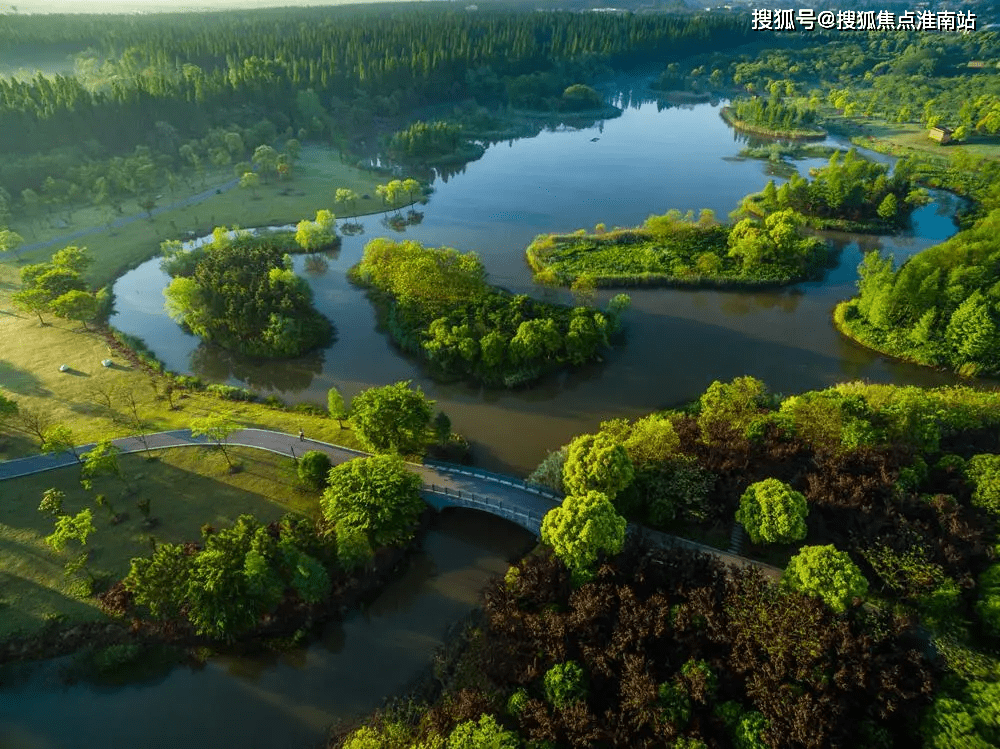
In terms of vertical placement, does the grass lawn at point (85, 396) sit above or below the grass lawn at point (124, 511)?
above

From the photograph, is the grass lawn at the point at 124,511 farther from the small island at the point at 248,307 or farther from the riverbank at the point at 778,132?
the riverbank at the point at 778,132

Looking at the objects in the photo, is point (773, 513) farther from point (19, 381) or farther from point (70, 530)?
point (19, 381)

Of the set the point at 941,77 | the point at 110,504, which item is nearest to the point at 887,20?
the point at 941,77

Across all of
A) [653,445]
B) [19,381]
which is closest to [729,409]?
[653,445]

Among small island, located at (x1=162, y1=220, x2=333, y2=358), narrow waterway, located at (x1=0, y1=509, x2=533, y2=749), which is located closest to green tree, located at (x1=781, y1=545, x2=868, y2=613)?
narrow waterway, located at (x1=0, y1=509, x2=533, y2=749)

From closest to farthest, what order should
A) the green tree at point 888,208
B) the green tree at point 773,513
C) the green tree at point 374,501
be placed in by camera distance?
the green tree at point 773,513, the green tree at point 374,501, the green tree at point 888,208

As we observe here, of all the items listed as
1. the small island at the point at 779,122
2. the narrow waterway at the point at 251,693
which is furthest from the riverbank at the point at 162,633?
the small island at the point at 779,122

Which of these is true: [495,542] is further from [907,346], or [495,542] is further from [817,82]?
[817,82]

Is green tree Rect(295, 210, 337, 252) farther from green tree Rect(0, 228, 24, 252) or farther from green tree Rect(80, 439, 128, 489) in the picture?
green tree Rect(80, 439, 128, 489)
